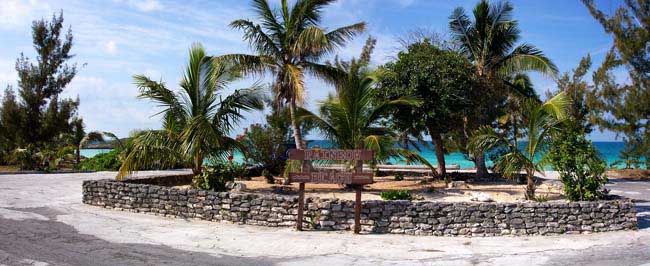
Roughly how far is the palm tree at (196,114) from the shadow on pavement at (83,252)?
148 inches

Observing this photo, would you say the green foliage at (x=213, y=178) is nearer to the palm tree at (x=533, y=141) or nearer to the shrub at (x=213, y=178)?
the shrub at (x=213, y=178)

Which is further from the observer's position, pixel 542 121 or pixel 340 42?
pixel 340 42

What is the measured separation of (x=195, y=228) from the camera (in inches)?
400

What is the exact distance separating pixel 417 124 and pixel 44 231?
1081 centimetres

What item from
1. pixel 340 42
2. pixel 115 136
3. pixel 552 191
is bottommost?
pixel 552 191

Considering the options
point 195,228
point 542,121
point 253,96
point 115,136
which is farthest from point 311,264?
point 115,136

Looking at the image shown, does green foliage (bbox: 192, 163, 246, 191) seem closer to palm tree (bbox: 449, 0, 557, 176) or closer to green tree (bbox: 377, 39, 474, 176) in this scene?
green tree (bbox: 377, 39, 474, 176)

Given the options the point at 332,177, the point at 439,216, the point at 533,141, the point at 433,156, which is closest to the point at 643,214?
the point at 533,141

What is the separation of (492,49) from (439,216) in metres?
10.4

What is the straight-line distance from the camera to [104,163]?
2500cm

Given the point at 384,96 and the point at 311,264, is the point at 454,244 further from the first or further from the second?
the point at 384,96

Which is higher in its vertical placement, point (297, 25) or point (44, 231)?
point (297, 25)

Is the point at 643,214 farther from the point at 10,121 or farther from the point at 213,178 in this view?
the point at 10,121

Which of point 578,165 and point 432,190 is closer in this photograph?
point 578,165
